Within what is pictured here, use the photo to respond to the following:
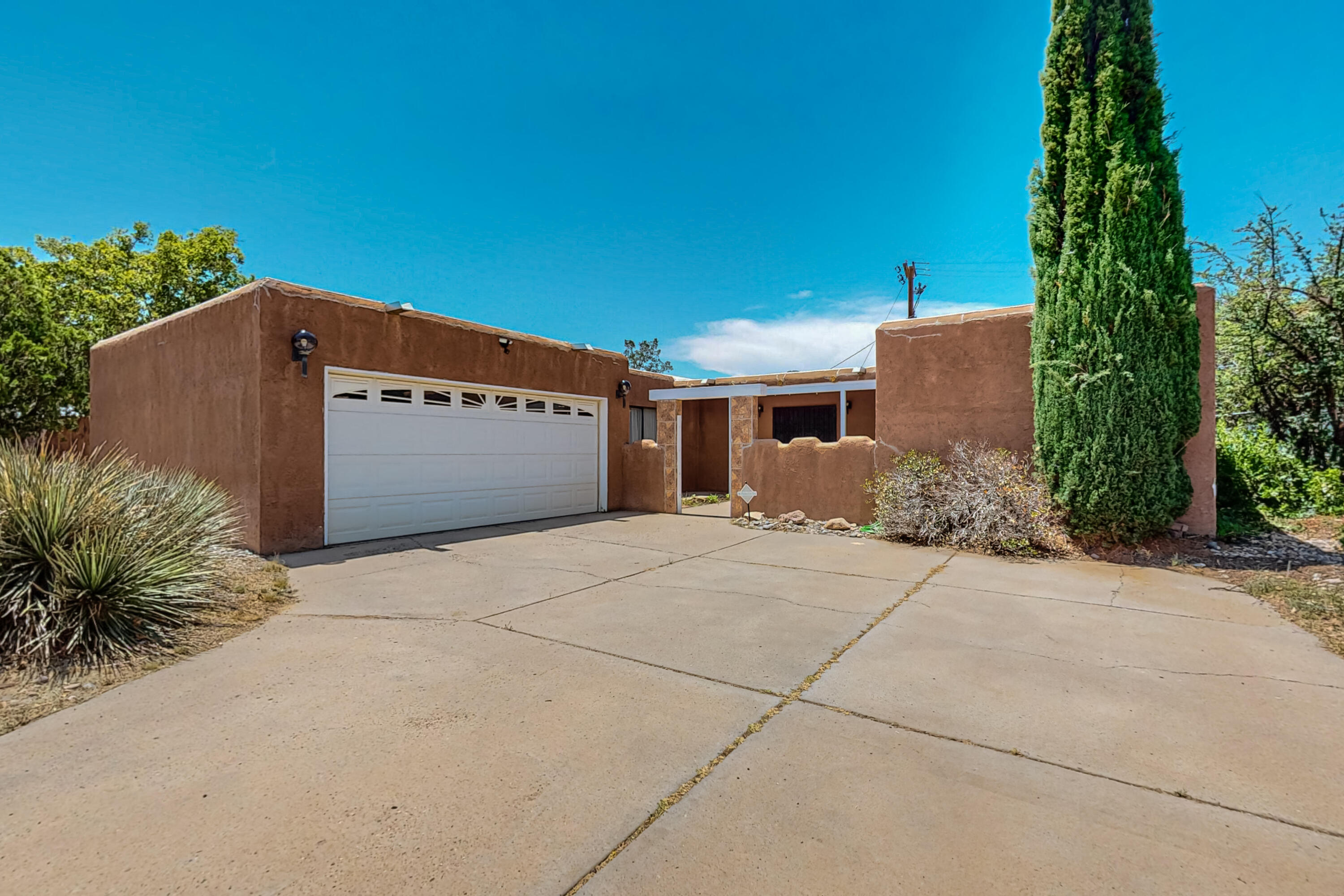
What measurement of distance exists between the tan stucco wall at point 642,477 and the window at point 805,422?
3.92 metres

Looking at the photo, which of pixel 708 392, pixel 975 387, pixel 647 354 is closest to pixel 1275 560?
pixel 975 387

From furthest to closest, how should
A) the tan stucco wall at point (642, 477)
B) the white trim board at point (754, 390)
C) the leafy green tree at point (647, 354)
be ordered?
the leafy green tree at point (647, 354)
the tan stucco wall at point (642, 477)
the white trim board at point (754, 390)

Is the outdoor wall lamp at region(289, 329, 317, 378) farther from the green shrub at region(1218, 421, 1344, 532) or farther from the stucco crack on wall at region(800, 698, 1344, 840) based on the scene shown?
the green shrub at region(1218, 421, 1344, 532)

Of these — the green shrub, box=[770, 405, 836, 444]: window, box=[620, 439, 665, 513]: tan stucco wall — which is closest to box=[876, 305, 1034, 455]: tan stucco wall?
the green shrub

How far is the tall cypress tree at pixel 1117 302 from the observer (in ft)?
23.4

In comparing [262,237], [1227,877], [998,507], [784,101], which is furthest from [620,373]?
[262,237]

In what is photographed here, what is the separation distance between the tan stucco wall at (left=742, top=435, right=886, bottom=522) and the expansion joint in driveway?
503cm

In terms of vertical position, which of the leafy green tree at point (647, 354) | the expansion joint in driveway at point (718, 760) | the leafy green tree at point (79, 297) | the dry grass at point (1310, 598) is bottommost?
the expansion joint in driveway at point (718, 760)

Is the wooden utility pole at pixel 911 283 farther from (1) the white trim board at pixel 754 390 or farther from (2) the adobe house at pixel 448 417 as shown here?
(2) the adobe house at pixel 448 417

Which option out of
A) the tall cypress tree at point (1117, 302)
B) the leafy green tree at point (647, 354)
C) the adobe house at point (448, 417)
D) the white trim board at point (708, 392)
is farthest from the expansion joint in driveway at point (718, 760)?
the leafy green tree at point (647, 354)

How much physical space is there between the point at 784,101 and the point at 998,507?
30.0 ft

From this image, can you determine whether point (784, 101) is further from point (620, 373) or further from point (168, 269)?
point (168, 269)

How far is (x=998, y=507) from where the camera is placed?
7809mm

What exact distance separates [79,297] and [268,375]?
1254cm
